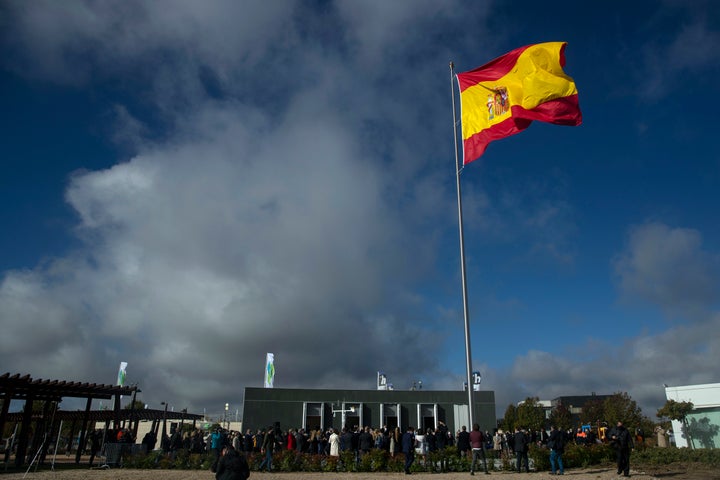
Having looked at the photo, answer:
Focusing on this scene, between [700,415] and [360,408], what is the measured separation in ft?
71.8

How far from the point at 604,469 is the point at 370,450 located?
867 cm

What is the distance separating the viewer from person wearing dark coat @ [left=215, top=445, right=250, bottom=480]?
9.78 m

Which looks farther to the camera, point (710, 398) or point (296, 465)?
point (710, 398)

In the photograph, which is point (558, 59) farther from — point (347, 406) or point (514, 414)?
point (514, 414)

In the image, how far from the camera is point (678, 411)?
3322cm

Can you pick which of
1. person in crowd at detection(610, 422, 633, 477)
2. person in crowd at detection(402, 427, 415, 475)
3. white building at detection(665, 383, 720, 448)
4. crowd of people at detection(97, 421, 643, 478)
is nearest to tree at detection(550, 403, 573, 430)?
white building at detection(665, 383, 720, 448)

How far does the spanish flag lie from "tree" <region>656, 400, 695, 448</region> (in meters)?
26.2

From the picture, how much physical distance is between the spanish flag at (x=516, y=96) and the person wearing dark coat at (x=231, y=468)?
11.7m

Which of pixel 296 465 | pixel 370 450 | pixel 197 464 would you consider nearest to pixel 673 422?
pixel 370 450

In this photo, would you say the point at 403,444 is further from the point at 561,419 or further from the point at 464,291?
the point at 561,419

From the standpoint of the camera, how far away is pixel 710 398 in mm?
33781

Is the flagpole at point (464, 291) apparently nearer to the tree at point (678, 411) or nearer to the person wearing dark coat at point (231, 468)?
the person wearing dark coat at point (231, 468)

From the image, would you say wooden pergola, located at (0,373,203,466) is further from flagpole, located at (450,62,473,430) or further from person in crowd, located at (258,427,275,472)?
flagpole, located at (450,62,473,430)

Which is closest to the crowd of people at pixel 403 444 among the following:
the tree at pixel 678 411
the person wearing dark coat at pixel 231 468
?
the person wearing dark coat at pixel 231 468
